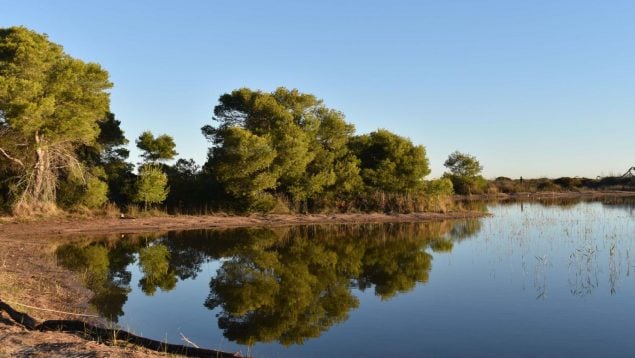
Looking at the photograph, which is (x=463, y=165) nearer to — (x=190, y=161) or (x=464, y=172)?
(x=464, y=172)

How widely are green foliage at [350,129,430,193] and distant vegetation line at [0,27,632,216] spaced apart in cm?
8

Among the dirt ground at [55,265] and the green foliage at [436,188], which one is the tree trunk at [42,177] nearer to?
the dirt ground at [55,265]

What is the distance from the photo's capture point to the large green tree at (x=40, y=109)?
2341 centimetres

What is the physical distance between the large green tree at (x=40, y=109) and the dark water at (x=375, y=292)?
20.6 feet

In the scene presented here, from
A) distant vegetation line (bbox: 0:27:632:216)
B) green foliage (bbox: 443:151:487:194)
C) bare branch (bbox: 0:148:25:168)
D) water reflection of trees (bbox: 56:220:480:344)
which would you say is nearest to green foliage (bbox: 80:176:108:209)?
distant vegetation line (bbox: 0:27:632:216)

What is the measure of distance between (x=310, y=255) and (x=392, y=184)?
64.7 ft

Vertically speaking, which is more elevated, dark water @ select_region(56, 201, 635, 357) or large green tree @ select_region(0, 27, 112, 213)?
large green tree @ select_region(0, 27, 112, 213)

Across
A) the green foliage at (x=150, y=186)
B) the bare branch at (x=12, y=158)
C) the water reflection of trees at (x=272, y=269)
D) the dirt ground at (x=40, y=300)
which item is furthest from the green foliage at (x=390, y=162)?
the dirt ground at (x=40, y=300)

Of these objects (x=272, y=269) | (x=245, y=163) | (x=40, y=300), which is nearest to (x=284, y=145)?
(x=245, y=163)

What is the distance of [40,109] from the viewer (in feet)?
76.9

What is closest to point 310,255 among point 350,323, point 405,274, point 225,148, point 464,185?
point 405,274

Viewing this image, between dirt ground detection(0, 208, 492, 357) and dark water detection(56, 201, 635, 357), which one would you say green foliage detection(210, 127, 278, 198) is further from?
dark water detection(56, 201, 635, 357)

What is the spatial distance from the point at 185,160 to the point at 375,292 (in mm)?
26356

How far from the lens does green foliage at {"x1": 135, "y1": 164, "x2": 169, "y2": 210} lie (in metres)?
29.7
